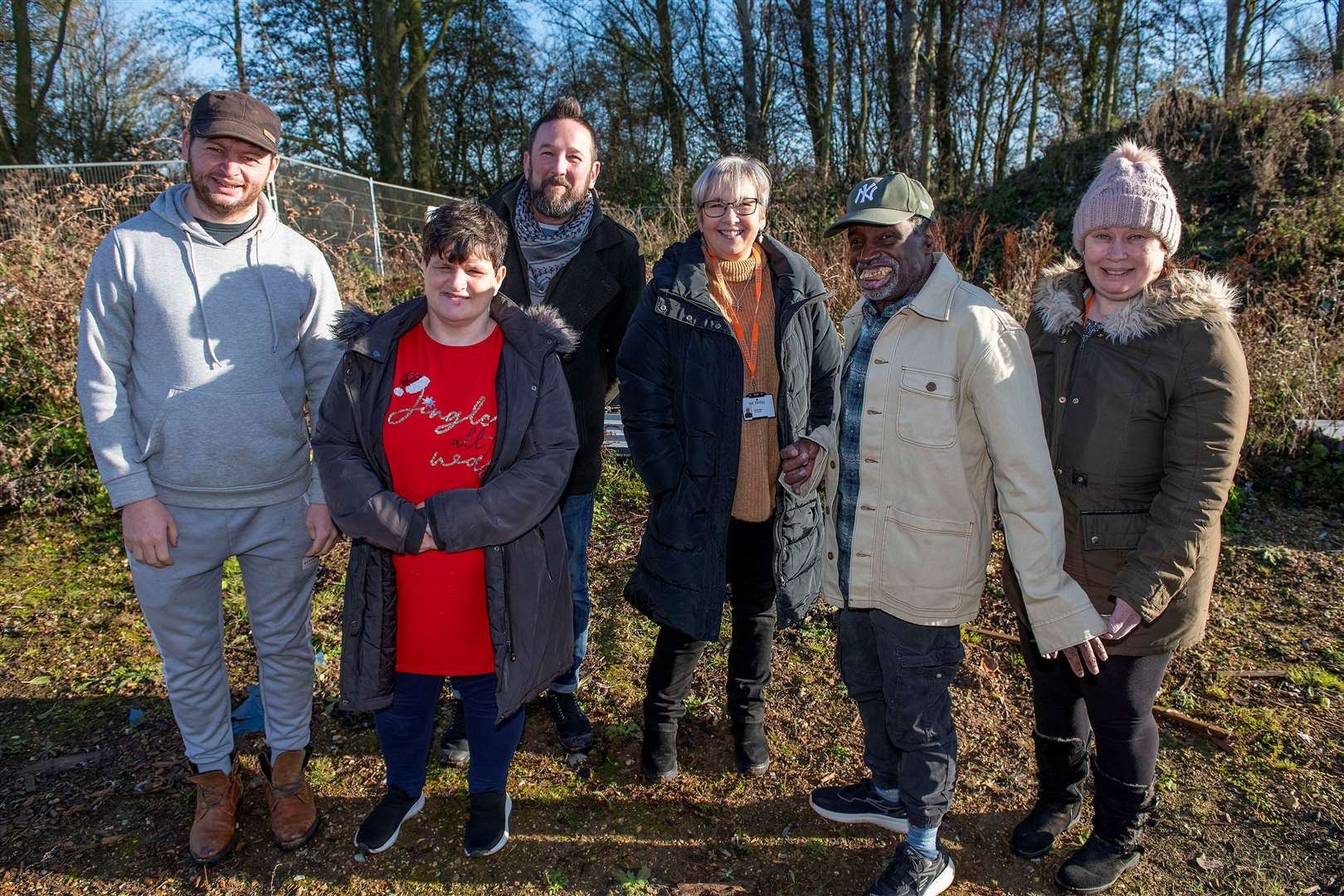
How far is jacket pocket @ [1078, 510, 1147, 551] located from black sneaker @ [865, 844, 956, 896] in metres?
1.05

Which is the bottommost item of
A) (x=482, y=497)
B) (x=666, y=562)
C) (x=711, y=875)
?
(x=711, y=875)

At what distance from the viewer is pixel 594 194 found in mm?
3152

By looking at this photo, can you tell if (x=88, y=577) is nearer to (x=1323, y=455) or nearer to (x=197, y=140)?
(x=197, y=140)

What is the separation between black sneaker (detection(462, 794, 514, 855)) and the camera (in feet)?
8.74

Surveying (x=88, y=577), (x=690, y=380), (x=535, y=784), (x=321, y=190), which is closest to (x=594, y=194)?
(x=690, y=380)

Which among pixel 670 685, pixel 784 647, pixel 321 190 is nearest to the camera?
pixel 670 685

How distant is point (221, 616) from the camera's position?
272 cm

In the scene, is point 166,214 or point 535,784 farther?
point 535,784

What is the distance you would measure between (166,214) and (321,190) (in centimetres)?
878

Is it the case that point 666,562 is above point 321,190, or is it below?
below

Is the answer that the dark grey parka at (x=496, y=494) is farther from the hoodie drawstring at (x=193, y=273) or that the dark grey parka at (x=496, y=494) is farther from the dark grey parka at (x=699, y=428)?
the hoodie drawstring at (x=193, y=273)

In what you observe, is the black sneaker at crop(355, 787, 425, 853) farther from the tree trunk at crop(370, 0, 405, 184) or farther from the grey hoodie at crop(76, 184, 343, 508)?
the tree trunk at crop(370, 0, 405, 184)

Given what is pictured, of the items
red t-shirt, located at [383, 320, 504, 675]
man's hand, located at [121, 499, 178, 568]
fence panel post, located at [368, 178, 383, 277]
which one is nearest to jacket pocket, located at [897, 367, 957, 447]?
red t-shirt, located at [383, 320, 504, 675]

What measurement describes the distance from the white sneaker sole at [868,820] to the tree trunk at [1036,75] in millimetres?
15797
